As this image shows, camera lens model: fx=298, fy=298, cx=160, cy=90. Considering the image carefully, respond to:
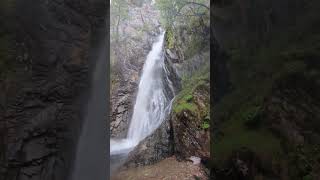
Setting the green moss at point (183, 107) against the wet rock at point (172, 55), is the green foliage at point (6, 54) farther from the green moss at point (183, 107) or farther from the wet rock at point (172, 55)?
the wet rock at point (172, 55)

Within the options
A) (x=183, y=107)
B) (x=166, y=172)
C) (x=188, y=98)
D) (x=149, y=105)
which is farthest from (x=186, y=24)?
(x=166, y=172)

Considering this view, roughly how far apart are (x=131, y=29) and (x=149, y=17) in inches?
39.8

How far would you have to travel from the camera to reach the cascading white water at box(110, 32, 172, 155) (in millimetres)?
10414

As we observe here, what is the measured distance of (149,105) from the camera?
11.2 metres

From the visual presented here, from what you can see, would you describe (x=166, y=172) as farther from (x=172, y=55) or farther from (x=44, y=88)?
(x=44, y=88)

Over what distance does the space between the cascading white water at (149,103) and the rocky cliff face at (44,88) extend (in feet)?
22.0

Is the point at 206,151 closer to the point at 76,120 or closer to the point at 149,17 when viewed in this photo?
the point at 76,120

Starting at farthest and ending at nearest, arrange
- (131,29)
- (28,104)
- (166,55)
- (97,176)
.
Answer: (131,29) → (166,55) → (97,176) → (28,104)

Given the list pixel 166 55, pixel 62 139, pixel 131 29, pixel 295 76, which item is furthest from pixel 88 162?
pixel 131 29

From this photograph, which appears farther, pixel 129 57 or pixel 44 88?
pixel 129 57

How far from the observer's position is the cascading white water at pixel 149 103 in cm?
1041

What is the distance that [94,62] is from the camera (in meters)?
3.77

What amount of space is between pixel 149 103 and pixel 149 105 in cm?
8

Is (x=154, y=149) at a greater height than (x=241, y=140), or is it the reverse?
(x=241, y=140)
